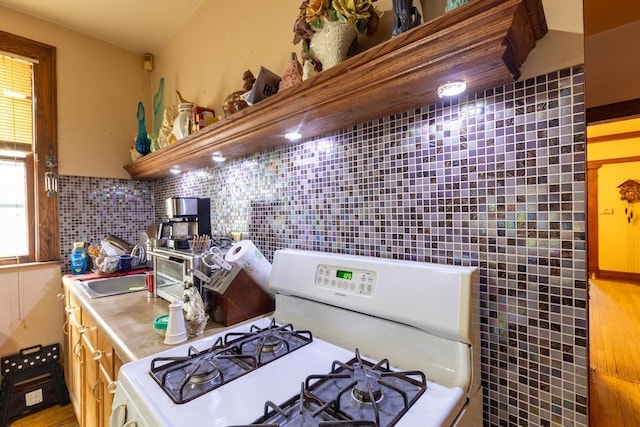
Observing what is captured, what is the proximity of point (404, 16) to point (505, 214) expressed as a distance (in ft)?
1.85

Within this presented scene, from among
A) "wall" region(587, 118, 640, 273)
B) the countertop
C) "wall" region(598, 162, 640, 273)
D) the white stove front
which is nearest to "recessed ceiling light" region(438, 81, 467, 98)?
the white stove front

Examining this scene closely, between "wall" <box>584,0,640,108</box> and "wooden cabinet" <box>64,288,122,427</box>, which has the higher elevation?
"wall" <box>584,0,640,108</box>

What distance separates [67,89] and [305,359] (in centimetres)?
255

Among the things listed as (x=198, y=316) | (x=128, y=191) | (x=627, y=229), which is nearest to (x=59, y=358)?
(x=128, y=191)

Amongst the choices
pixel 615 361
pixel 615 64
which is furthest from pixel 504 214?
pixel 615 361

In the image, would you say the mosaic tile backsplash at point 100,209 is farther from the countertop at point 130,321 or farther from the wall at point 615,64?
the wall at point 615,64

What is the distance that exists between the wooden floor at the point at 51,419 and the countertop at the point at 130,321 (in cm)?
86

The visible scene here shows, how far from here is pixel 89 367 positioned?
1.39 m

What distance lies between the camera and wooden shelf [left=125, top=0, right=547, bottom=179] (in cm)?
58

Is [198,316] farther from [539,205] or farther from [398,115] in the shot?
[539,205]

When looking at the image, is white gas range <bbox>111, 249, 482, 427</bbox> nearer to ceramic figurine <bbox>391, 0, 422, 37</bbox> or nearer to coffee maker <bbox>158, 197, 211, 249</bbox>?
ceramic figurine <bbox>391, 0, 422, 37</bbox>

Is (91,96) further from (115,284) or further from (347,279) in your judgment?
(347,279)

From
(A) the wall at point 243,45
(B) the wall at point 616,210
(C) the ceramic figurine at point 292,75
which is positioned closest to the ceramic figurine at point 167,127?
(A) the wall at point 243,45

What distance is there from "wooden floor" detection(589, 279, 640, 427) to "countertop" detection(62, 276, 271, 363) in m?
1.29
